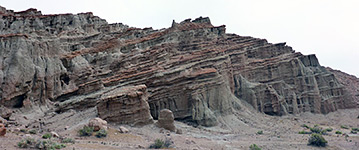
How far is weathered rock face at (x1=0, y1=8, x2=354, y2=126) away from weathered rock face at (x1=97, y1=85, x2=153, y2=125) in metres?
0.10

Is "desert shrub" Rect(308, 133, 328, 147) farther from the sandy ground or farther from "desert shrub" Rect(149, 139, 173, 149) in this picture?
"desert shrub" Rect(149, 139, 173, 149)

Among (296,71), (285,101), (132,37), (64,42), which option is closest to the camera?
(64,42)

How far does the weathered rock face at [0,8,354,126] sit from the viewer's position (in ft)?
102

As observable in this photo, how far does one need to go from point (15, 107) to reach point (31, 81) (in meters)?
3.28

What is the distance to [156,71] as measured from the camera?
1407 inches

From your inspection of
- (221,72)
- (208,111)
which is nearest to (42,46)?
(208,111)

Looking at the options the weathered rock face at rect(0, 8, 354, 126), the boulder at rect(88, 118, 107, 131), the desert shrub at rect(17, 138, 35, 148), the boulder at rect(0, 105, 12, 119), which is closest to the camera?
the desert shrub at rect(17, 138, 35, 148)

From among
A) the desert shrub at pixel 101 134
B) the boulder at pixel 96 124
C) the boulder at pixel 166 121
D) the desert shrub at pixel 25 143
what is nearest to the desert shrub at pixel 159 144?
the desert shrub at pixel 101 134

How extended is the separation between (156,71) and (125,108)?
32.0ft

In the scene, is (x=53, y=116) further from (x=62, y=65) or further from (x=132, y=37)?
(x=132, y=37)

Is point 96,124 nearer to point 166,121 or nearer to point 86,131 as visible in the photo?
point 86,131

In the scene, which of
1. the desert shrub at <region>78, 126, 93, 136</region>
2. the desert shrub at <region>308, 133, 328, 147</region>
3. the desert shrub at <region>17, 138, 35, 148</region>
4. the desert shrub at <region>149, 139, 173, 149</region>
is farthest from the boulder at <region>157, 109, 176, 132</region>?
the desert shrub at <region>308, 133, 328, 147</region>

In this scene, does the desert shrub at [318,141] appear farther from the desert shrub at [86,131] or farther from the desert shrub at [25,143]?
the desert shrub at [25,143]

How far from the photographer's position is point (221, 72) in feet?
142
